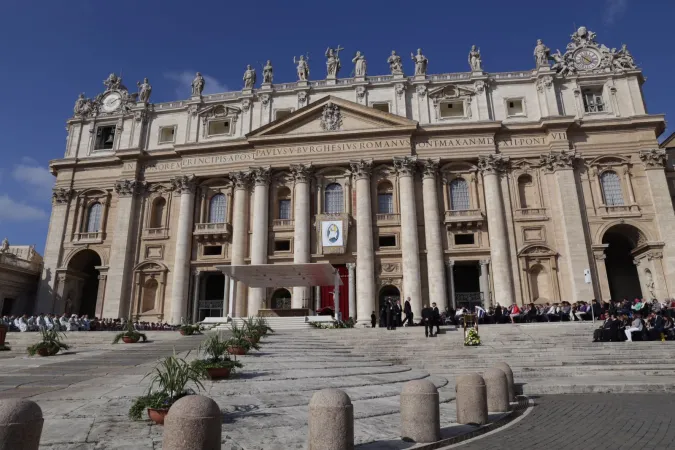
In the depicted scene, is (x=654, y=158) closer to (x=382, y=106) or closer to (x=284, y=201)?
(x=382, y=106)

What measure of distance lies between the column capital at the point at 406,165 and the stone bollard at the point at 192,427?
29.8 m

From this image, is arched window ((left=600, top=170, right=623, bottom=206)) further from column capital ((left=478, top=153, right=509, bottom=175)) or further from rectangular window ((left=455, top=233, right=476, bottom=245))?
rectangular window ((left=455, top=233, right=476, bottom=245))

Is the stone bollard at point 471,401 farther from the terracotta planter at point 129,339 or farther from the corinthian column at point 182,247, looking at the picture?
the corinthian column at point 182,247

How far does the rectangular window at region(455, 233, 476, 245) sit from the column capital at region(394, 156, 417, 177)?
19.2 feet

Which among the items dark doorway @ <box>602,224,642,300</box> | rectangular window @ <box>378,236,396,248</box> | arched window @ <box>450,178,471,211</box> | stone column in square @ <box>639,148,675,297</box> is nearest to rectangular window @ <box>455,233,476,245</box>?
arched window @ <box>450,178,471,211</box>

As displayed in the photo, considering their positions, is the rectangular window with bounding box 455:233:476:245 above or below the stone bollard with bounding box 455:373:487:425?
above

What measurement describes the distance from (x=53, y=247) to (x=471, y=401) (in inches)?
1516

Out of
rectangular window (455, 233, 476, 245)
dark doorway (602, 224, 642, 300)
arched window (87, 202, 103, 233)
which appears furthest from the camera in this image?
arched window (87, 202, 103, 233)

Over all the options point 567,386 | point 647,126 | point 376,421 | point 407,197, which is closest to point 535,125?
point 647,126

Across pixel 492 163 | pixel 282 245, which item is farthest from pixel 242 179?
pixel 492 163

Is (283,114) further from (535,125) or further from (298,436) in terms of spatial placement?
(298,436)

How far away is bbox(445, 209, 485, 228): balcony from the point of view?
32469mm

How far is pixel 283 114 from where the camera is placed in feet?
123

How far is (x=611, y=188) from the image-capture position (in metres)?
32.8
